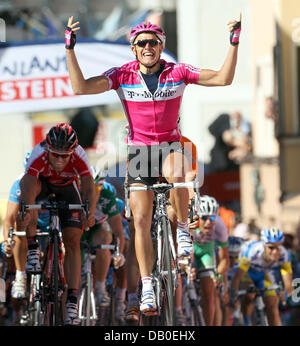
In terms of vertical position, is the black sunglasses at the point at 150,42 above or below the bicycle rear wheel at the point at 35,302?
above

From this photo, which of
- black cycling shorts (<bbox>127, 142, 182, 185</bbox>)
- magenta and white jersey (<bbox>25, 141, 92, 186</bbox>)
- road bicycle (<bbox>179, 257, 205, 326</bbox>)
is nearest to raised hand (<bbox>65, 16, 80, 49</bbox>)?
black cycling shorts (<bbox>127, 142, 182, 185</bbox>)

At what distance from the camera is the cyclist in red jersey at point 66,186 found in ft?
35.1

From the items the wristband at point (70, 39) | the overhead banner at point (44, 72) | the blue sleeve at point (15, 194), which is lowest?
the blue sleeve at point (15, 194)

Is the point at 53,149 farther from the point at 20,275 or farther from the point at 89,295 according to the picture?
the point at 89,295

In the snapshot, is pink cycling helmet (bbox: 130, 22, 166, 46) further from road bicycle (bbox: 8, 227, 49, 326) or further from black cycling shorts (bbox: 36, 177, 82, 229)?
road bicycle (bbox: 8, 227, 49, 326)

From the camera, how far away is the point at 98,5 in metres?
41.4

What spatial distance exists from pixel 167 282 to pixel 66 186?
6.77ft

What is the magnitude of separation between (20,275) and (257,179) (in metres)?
15.0

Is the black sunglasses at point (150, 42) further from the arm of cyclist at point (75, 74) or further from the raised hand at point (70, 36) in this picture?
the raised hand at point (70, 36)

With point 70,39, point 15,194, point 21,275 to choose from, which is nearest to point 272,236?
point 21,275

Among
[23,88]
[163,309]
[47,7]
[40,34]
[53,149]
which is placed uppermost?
[47,7]

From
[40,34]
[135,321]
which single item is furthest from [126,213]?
[40,34]

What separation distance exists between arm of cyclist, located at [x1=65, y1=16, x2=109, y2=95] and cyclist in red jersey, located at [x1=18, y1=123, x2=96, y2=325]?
1145mm

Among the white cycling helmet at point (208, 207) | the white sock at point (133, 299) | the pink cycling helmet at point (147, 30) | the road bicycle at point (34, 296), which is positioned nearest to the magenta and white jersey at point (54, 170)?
the road bicycle at point (34, 296)
